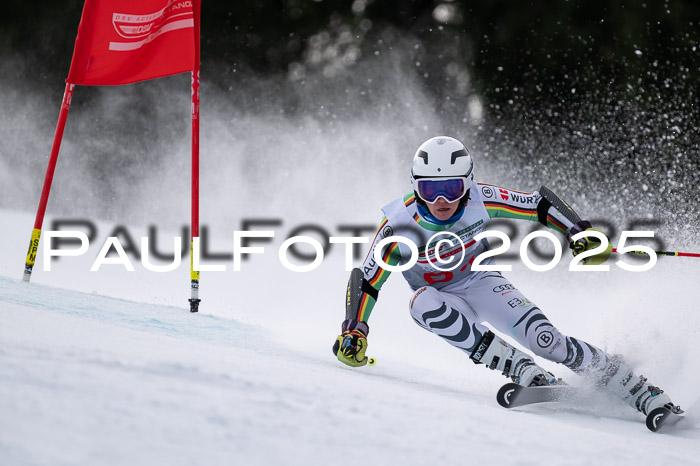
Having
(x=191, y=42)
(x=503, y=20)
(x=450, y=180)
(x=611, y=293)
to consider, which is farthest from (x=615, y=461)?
(x=503, y=20)

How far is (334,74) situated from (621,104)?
6.87 metres

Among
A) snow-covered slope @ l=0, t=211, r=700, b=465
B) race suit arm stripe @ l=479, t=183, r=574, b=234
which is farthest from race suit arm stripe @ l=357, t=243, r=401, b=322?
race suit arm stripe @ l=479, t=183, r=574, b=234

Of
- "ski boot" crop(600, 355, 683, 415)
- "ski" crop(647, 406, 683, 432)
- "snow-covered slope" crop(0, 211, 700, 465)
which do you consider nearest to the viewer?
"snow-covered slope" crop(0, 211, 700, 465)

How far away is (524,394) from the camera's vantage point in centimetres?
378

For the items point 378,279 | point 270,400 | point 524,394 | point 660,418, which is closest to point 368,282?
point 378,279

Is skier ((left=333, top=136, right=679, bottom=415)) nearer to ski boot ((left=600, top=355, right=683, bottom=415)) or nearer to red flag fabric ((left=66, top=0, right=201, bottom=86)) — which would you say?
ski boot ((left=600, top=355, right=683, bottom=415))

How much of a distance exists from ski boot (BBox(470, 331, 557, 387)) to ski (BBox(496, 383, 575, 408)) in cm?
6

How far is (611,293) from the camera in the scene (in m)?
8.40

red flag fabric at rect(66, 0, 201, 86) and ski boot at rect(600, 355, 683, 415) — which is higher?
red flag fabric at rect(66, 0, 201, 86)

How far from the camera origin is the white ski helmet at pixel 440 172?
13.8 ft

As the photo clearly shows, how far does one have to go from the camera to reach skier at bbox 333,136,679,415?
4.05m

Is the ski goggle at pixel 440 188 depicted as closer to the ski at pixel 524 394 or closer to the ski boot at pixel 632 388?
the ski at pixel 524 394

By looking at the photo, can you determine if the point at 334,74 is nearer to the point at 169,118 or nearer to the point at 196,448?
the point at 169,118

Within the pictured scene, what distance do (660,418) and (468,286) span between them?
3.91 feet
